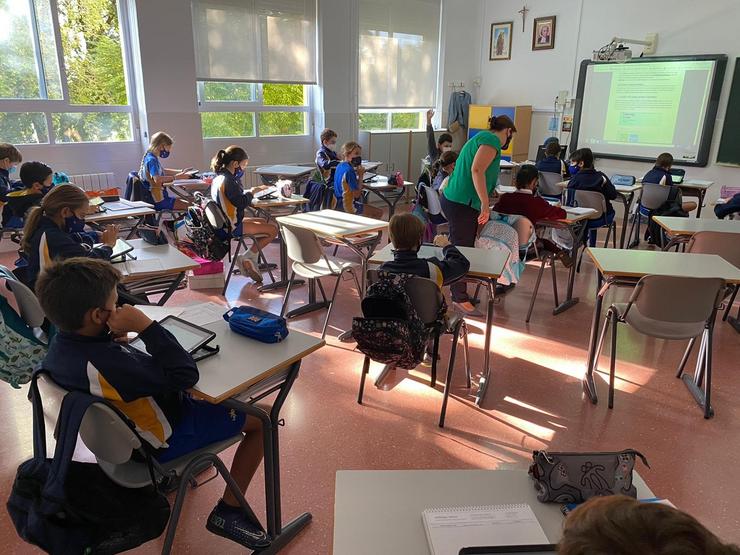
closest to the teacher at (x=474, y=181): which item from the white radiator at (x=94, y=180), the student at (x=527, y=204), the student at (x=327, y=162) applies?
the student at (x=527, y=204)

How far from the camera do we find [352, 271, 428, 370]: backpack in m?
2.39

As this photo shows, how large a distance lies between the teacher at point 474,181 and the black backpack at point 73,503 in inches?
113

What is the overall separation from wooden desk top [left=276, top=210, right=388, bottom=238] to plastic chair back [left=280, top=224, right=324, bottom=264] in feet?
0.23

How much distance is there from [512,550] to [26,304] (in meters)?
2.18

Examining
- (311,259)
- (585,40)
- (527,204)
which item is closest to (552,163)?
(527,204)

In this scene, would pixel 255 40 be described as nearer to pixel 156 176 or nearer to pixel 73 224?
pixel 156 176

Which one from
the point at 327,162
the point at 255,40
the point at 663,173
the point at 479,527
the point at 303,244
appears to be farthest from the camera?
the point at 255,40

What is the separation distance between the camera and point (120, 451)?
4.82 feet

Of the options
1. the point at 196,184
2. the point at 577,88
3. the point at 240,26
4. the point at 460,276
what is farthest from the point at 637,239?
the point at 240,26

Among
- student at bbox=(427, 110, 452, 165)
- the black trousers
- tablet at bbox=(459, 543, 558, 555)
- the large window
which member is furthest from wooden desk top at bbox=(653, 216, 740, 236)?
the large window

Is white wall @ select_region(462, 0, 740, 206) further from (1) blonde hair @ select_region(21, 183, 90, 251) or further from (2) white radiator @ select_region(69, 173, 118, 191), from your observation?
(1) blonde hair @ select_region(21, 183, 90, 251)

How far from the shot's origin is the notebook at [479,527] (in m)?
1.01

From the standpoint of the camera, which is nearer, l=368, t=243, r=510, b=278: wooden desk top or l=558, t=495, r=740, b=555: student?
l=558, t=495, r=740, b=555: student

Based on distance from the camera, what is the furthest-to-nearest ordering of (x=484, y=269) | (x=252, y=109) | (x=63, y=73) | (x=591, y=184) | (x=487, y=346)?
(x=252, y=109)
(x=63, y=73)
(x=591, y=184)
(x=487, y=346)
(x=484, y=269)
